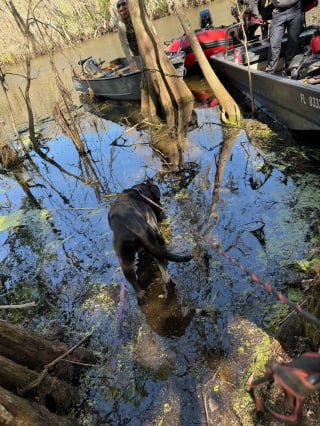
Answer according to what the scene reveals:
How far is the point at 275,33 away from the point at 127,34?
16.1 feet

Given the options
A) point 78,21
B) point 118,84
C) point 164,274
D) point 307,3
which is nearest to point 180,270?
point 164,274

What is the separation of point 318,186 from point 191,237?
193cm

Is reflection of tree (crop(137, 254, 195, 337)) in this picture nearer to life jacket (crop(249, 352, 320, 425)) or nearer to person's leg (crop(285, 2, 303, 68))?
life jacket (crop(249, 352, 320, 425))

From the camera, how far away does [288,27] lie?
6.68 meters

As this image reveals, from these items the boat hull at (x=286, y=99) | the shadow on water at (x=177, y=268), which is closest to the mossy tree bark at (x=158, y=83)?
the shadow on water at (x=177, y=268)

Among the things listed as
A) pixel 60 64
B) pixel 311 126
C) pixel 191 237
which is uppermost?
pixel 60 64

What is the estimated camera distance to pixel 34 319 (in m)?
4.05

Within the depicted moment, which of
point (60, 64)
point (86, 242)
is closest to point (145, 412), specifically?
point (86, 242)

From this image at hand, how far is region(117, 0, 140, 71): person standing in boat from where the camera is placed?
9.34m

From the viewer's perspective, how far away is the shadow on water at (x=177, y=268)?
2.82 meters

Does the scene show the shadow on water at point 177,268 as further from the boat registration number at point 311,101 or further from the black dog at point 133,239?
the boat registration number at point 311,101

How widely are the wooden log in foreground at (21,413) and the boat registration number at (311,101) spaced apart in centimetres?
489

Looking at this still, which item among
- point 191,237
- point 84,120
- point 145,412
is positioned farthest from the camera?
point 84,120

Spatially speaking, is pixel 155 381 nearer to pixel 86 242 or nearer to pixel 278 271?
pixel 278 271
